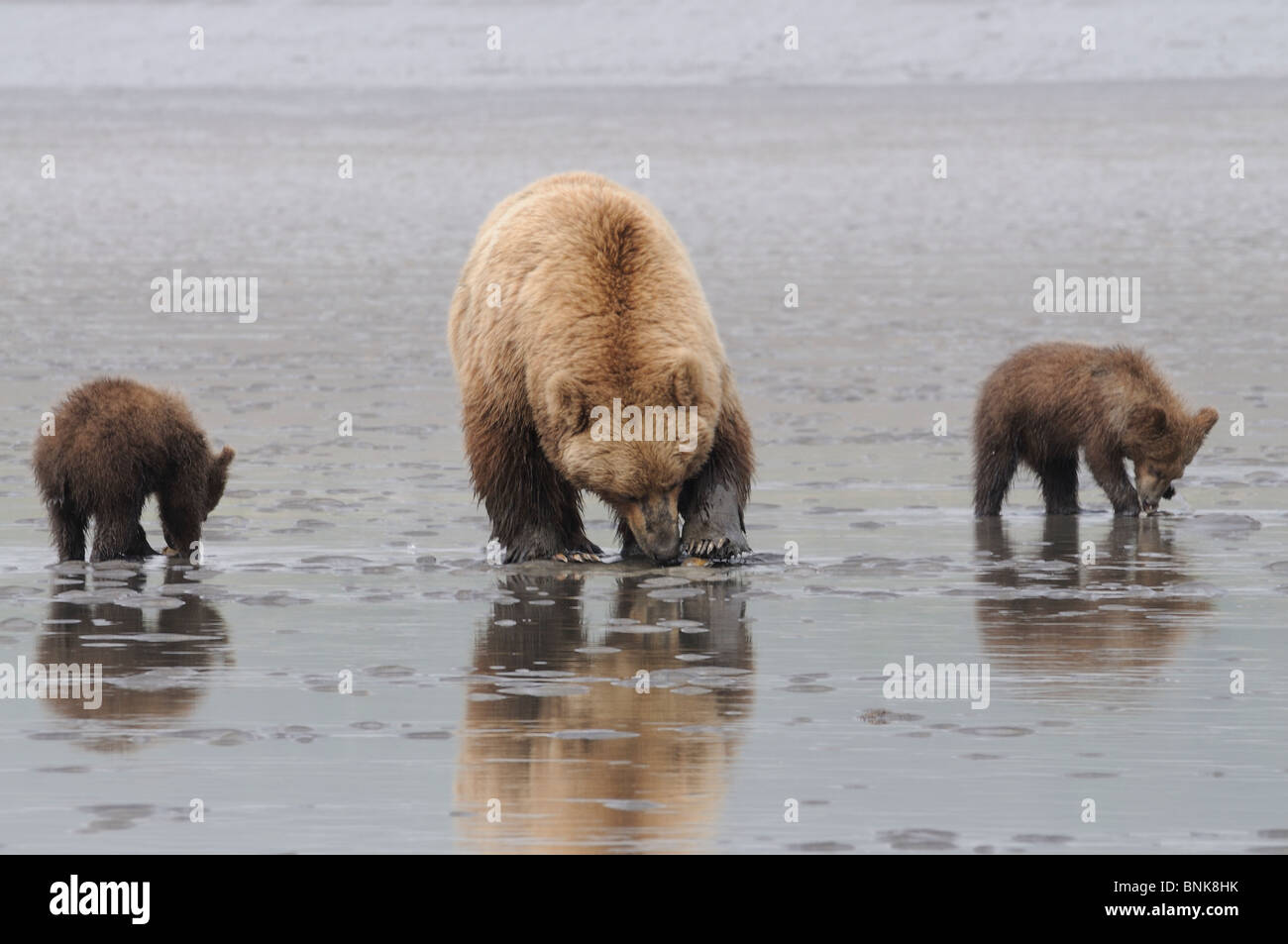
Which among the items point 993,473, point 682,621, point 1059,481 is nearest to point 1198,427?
point 1059,481

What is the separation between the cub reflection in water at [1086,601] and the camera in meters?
8.07

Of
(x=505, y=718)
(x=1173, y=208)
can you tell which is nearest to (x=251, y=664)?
(x=505, y=718)

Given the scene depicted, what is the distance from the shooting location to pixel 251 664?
806 centimetres

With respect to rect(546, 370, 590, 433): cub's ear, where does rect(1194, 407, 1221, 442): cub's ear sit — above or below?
below

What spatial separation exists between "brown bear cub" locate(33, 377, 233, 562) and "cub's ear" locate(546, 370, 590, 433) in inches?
70.6

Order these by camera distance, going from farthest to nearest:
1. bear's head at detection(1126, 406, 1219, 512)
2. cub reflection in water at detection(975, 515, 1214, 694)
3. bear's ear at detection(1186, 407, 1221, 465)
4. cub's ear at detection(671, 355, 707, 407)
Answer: bear's ear at detection(1186, 407, 1221, 465) → bear's head at detection(1126, 406, 1219, 512) → cub's ear at detection(671, 355, 707, 407) → cub reflection in water at detection(975, 515, 1214, 694)

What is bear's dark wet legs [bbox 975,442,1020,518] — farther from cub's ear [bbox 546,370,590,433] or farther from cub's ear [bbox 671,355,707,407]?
cub's ear [bbox 546,370,590,433]

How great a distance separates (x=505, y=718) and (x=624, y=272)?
133 inches

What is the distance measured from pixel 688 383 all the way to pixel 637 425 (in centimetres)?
27

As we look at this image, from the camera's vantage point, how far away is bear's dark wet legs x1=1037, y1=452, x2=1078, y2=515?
484 inches

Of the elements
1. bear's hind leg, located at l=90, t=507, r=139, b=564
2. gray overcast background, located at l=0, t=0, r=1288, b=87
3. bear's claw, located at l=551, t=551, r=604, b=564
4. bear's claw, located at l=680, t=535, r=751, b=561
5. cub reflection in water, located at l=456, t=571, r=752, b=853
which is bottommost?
cub reflection in water, located at l=456, t=571, r=752, b=853

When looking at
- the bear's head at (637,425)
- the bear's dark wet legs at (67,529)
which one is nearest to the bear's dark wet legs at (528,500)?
the bear's head at (637,425)

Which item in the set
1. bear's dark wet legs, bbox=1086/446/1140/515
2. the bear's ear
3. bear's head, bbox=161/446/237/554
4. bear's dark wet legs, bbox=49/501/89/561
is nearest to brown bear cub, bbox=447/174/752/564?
bear's head, bbox=161/446/237/554

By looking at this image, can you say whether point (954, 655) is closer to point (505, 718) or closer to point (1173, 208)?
point (505, 718)
